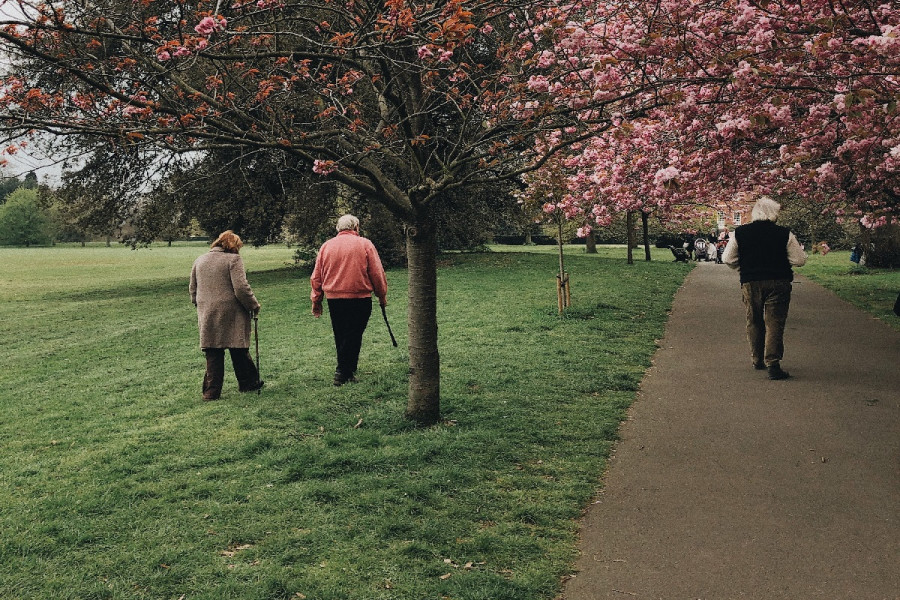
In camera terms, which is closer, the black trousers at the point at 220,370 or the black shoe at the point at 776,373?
the black trousers at the point at 220,370

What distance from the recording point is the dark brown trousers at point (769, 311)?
841cm

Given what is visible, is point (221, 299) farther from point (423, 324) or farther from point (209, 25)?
point (209, 25)

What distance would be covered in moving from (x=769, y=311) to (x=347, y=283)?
16.0ft

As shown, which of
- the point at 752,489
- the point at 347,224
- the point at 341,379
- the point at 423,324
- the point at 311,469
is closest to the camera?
the point at 752,489

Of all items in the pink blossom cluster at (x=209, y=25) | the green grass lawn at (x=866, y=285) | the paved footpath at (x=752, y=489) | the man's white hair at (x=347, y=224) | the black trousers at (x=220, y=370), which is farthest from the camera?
the green grass lawn at (x=866, y=285)

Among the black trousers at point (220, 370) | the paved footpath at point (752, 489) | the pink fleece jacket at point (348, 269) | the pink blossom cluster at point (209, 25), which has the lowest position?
the paved footpath at point (752, 489)

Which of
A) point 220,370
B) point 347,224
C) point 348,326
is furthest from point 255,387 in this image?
point 347,224

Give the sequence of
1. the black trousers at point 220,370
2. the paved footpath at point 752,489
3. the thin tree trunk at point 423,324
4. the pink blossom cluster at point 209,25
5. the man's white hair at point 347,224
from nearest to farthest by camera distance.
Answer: the paved footpath at point 752,489
the pink blossom cluster at point 209,25
the thin tree trunk at point 423,324
the black trousers at point 220,370
the man's white hair at point 347,224

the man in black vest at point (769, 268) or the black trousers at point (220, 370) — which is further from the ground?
the man in black vest at point (769, 268)

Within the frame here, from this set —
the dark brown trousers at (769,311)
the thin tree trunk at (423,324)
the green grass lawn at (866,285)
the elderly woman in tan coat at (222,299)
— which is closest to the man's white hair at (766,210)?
the dark brown trousers at (769,311)

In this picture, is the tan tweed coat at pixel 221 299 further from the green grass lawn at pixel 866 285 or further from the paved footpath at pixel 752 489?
the green grass lawn at pixel 866 285

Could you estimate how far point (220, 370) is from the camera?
8352mm

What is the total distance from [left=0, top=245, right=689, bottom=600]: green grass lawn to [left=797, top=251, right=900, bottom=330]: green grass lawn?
257 inches

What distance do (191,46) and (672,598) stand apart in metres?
4.46
